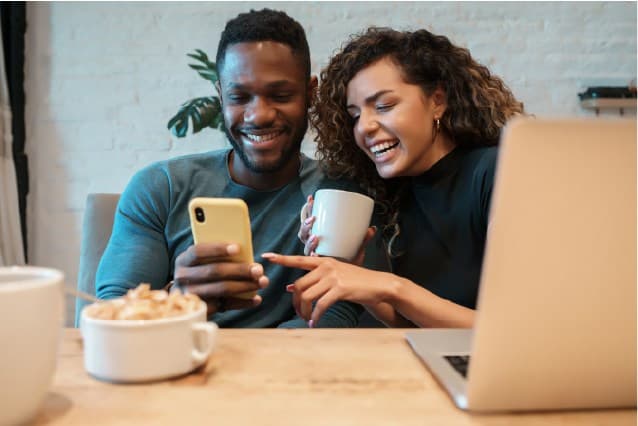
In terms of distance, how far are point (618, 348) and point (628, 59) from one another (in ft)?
8.12

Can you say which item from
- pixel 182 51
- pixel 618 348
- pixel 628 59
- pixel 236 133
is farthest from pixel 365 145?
pixel 628 59

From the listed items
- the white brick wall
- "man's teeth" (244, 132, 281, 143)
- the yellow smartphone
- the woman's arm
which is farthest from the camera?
the white brick wall

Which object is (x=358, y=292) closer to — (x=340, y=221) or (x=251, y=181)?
(x=340, y=221)

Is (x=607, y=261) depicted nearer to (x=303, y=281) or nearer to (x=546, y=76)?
(x=303, y=281)

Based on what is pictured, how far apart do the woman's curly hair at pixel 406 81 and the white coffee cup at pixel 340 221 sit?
25 centimetres

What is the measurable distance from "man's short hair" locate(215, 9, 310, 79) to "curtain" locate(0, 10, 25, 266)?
1.39 meters

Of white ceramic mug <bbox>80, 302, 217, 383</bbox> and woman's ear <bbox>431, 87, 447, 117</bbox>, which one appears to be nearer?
white ceramic mug <bbox>80, 302, 217, 383</bbox>

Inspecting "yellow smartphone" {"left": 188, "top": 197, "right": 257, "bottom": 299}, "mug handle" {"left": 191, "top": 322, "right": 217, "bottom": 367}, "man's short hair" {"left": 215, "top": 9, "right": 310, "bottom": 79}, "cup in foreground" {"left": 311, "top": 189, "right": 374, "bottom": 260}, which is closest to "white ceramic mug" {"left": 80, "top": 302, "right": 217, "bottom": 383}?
"mug handle" {"left": 191, "top": 322, "right": 217, "bottom": 367}

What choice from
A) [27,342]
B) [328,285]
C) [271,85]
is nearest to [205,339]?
[27,342]

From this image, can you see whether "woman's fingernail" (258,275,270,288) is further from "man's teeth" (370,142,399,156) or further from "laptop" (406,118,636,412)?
"man's teeth" (370,142,399,156)

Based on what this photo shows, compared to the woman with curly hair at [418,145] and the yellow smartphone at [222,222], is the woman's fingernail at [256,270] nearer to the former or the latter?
the yellow smartphone at [222,222]

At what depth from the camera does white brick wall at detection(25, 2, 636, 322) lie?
2.27 meters

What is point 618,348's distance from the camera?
0.38m

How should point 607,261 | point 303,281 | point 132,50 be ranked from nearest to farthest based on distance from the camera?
point 607,261 → point 303,281 → point 132,50
